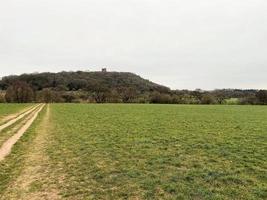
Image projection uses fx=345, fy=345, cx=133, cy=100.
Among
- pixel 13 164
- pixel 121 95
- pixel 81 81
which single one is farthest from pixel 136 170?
pixel 81 81

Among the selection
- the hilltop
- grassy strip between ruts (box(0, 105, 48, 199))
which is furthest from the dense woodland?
grassy strip between ruts (box(0, 105, 48, 199))

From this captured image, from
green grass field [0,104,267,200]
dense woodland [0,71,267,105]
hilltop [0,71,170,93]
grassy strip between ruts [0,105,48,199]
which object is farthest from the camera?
hilltop [0,71,170,93]

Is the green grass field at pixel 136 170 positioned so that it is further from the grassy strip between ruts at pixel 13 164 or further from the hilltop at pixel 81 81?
the hilltop at pixel 81 81

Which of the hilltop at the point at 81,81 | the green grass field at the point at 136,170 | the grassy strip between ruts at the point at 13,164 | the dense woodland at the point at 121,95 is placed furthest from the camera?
the hilltop at the point at 81,81

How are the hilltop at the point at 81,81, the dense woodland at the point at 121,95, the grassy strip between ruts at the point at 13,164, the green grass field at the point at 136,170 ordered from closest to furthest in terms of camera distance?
the green grass field at the point at 136,170 < the grassy strip between ruts at the point at 13,164 < the dense woodland at the point at 121,95 < the hilltop at the point at 81,81

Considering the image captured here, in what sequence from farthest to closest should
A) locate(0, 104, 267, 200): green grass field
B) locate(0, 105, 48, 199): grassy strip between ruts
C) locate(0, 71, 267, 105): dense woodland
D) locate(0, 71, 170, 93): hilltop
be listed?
1. locate(0, 71, 170, 93): hilltop
2. locate(0, 71, 267, 105): dense woodland
3. locate(0, 105, 48, 199): grassy strip between ruts
4. locate(0, 104, 267, 200): green grass field

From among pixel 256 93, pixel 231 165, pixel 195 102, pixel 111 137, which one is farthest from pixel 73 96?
pixel 231 165

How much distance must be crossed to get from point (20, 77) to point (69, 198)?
171 meters

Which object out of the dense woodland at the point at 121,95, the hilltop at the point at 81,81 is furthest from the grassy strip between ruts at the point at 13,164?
the hilltop at the point at 81,81

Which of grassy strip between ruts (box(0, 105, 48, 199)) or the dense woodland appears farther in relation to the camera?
the dense woodland

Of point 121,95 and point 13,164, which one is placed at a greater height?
point 121,95

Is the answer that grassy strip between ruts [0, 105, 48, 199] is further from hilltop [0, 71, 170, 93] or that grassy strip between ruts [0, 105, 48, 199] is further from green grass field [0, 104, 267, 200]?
hilltop [0, 71, 170, 93]

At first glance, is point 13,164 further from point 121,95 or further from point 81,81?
point 81,81

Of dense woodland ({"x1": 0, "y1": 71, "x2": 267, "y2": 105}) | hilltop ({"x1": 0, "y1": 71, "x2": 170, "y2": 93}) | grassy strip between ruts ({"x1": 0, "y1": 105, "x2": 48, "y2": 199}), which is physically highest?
hilltop ({"x1": 0, "y1": 71, "x2": 170, "y2": 93})
